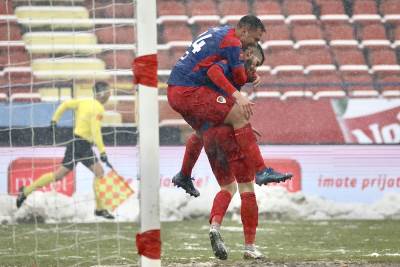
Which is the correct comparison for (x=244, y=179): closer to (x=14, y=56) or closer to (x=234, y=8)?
(x=14, y=56)

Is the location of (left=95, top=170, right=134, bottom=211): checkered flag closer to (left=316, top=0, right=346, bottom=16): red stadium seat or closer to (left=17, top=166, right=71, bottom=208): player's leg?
(left=17, top=166, right=71, bottom=208): player's leg

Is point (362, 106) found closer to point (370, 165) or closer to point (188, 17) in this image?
point (370, 165)

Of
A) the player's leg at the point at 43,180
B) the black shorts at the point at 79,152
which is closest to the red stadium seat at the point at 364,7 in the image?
the black shorts at the point at 79,152

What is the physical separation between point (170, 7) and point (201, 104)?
9.38 meters

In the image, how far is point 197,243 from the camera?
11102mm

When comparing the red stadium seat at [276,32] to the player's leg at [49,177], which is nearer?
the player's leg at [49,177]

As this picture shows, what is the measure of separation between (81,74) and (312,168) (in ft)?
11.2

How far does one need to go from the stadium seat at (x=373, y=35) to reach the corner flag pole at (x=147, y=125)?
11.5 meters

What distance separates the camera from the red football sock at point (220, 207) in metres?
8.02

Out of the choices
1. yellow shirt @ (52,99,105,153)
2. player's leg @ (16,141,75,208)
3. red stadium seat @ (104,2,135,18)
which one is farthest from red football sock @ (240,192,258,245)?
red stadium seat @ (104,2,135,18)

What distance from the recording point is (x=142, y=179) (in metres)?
6.16

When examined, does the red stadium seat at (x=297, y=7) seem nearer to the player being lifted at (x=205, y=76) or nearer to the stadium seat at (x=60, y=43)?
the stadium seat at (x=60, y=43)

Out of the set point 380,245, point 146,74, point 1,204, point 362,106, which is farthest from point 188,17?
point 146,74

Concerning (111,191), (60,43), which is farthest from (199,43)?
(60,43)
